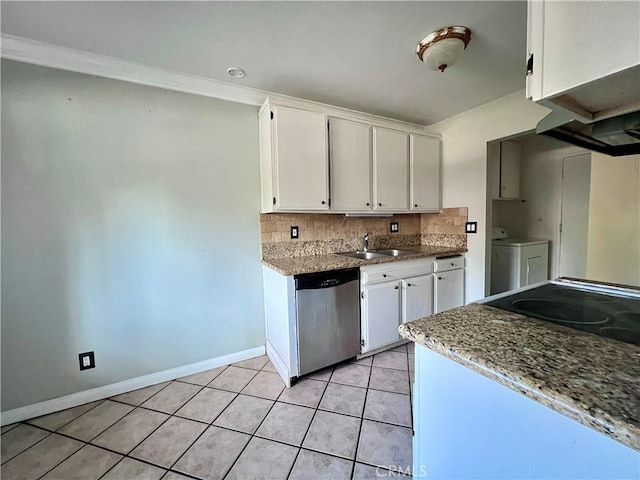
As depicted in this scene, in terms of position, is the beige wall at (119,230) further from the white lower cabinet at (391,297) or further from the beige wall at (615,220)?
the beige wall at (615,220)

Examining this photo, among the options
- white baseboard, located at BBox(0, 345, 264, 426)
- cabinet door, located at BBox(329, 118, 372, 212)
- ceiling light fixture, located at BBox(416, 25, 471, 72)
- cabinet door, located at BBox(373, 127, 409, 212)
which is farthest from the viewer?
cabinet door, located at BBox(373, 127, 409, 212)

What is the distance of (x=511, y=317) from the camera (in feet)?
2.69

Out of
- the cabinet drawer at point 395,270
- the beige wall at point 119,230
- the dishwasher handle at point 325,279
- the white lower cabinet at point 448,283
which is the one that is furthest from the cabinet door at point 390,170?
the beige wall at point 119,230

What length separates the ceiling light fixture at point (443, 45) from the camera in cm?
151

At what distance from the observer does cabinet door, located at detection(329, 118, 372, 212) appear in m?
2.28

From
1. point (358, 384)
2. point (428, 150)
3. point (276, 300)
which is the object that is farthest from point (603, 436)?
point (428, 150)

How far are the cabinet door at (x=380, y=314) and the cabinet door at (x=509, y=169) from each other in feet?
6.94

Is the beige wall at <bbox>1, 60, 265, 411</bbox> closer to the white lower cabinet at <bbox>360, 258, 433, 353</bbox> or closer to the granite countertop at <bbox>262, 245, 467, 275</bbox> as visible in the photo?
the granite countertop at <bbox>262, 245, 467, 275</bbox>

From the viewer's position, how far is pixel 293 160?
2090 mm

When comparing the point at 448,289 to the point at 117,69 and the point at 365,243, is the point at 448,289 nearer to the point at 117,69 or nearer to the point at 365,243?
the point at 365,243

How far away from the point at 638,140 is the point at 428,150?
1939 millimetres

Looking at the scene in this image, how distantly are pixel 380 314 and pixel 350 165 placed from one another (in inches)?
52.9

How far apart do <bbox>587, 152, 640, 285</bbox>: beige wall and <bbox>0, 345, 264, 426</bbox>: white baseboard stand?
124 inches

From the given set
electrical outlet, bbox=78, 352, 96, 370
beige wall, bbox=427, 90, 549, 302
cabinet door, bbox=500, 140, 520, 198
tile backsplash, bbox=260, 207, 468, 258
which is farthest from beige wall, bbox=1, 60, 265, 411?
cabinet door, bbox=500, 140, 520, 198
